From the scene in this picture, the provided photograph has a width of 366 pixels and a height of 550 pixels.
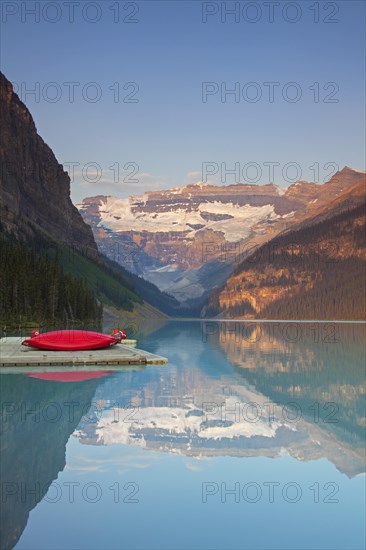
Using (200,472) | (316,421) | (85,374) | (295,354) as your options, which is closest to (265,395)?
(316,421)

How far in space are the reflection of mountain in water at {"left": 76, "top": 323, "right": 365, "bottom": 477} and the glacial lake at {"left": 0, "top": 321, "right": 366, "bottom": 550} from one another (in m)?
0.09

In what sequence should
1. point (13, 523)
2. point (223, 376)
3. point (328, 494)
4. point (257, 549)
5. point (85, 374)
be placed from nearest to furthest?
point (257, 549) < point (13, 523) < point (328, 494) < point (85, 374) < point (223, 376)

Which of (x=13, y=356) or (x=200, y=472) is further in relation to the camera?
(x=13, y=356)

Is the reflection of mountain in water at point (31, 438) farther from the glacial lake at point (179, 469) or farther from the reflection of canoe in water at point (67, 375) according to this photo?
the reflection of canoe in water at point (67, 375)

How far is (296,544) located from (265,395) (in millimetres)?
24065

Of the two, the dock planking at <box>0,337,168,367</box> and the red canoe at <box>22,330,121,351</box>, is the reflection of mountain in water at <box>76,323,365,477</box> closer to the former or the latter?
the dock planking at <box>0,337,168,367</box>

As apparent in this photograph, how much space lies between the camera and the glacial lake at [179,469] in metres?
14.1

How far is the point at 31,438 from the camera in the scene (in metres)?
22.1

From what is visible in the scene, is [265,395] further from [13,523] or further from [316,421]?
[13,523]

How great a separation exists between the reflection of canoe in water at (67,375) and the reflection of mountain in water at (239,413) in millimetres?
2299

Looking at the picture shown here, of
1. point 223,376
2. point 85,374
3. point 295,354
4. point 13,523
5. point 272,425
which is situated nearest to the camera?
point 13,523

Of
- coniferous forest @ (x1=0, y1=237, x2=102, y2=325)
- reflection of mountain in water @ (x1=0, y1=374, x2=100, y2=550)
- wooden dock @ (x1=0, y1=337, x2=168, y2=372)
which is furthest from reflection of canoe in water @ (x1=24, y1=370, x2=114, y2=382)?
coniferous forest @ (x1=0, y1=237, x2=102, y2=325)

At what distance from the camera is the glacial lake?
14117 millimetres

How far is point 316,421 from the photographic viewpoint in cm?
2850
